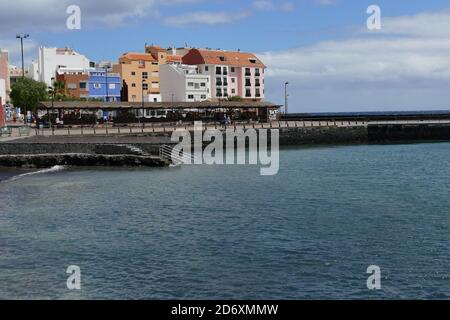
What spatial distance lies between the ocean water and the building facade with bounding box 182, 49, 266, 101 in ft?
281

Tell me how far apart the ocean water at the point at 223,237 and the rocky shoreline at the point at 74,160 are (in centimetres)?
721

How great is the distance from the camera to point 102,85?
363ft

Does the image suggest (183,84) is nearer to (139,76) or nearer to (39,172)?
(139,76)

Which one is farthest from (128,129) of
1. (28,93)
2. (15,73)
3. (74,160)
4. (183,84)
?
(15,73)

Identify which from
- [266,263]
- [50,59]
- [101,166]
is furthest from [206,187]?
[50,59]

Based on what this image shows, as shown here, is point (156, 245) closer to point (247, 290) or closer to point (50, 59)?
point (247, 290)

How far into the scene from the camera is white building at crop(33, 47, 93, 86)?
12269 centimetres

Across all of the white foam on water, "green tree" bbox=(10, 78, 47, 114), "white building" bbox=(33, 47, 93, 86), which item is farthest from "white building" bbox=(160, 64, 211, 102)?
the white foam on water

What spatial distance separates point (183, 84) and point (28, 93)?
30893 mm

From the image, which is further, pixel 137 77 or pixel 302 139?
pixel 137 77

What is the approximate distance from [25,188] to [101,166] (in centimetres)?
1206

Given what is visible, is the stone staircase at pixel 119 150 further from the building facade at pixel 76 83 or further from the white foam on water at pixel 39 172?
the building facade at pixel 76 83

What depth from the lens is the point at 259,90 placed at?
430 ft

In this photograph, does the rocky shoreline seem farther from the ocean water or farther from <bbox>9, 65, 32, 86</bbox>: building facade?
<bbox>9, 65, 32, 86</bbox>: building facade
